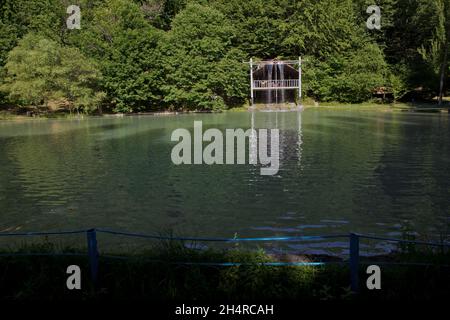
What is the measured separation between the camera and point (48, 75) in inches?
1911

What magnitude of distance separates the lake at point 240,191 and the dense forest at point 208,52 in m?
28.3

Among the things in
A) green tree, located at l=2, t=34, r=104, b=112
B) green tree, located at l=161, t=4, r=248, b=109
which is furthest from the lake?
green tree, located at l=161, t=4, r=248, b=109

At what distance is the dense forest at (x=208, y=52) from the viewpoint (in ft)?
163

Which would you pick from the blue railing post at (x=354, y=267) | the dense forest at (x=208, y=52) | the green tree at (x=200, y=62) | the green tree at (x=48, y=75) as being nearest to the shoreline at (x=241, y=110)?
the dense forest at (x=208, y=52)

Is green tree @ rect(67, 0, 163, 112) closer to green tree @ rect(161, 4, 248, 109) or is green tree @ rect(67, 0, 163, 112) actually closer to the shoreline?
green tree @ rect(161, 4, 248, 109)

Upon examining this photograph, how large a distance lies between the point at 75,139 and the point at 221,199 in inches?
715

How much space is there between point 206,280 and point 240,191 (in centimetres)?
774

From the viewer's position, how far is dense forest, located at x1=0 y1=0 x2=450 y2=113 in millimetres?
49688

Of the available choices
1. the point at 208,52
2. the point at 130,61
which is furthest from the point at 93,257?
the point at 208,52

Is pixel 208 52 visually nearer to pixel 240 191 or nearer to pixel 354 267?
pixel 240 191

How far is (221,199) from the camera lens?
42.0ft

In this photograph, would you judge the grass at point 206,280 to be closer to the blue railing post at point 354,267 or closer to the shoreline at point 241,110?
the blue railing post at point 354,267
